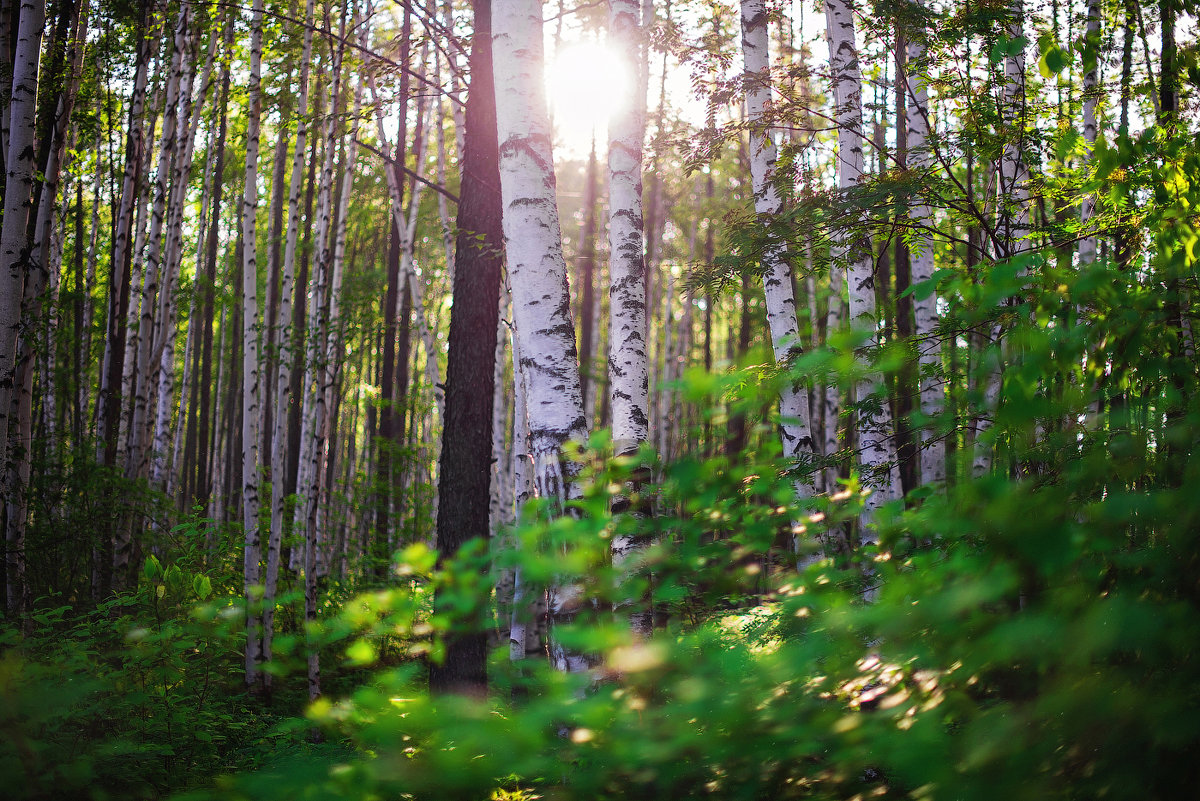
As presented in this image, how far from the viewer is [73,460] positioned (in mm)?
7965

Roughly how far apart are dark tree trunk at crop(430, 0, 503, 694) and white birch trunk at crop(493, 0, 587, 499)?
2214mm

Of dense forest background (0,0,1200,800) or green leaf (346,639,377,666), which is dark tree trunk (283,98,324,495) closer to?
dense forest background (0,0,1200,800)

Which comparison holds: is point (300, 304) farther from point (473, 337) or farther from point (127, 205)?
point (473, 337)

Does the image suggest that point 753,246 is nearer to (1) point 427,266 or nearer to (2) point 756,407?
(2) point 756,407

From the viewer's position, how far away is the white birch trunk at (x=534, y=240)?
3193 millimetres

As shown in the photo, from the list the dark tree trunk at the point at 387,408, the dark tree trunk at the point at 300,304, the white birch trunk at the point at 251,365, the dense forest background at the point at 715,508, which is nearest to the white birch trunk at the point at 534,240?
the dense forest background at the point at 715,508

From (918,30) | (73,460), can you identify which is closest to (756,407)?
(918,30)

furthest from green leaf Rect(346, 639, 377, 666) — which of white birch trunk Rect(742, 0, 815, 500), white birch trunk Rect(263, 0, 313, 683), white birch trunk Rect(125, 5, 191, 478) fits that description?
white birch trunk Rect(125, 5, 191, 478)

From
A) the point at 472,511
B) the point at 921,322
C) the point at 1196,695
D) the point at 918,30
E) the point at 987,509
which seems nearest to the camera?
the point at 1196,695

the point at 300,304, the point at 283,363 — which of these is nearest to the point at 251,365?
the point at 283,363

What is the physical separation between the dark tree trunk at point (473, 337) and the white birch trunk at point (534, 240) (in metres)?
2.21

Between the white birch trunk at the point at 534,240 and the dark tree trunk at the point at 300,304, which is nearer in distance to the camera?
the white birch trunk at the point at 534,240

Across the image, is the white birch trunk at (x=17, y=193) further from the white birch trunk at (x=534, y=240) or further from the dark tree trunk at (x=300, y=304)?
the dark tree trunk at (x=300, y=304)

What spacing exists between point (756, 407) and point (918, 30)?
496 cm
